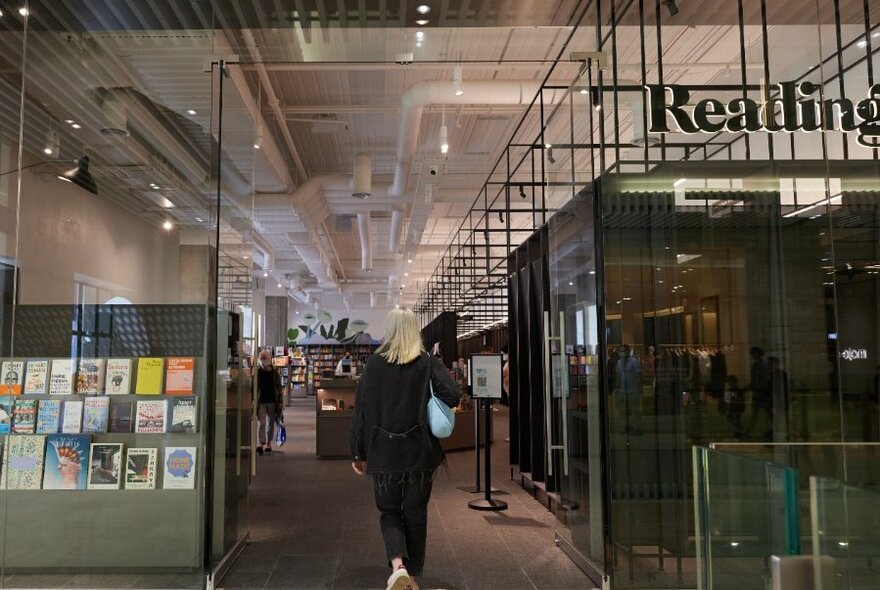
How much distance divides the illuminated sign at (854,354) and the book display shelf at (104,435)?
368cm

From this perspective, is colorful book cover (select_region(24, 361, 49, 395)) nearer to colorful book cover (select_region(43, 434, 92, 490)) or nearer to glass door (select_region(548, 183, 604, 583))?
colorful book cover (select_region(43, 434, 92, 490))

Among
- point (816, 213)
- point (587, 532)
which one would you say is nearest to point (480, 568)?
point (587, 532)

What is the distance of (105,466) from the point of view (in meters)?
4.04

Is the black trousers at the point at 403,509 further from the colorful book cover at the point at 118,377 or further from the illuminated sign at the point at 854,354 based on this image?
the illuminated sign at the point at 854,354

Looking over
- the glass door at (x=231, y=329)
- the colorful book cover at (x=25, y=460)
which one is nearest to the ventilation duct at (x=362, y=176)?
the glass door at (x=231, y=329)

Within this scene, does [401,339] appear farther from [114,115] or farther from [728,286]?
[114,115]

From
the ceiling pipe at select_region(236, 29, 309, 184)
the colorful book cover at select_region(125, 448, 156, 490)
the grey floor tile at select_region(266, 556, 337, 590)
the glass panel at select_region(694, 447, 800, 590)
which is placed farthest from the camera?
the ceiling pipe at select_region(236, 29, 309, 184)

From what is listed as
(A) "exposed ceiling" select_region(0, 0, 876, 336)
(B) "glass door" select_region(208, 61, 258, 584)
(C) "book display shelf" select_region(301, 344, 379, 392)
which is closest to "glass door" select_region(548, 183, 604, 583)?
(A) "exposed ceiling" select_region(0, 0, 876, 336)

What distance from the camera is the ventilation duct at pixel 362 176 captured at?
9.83 metres

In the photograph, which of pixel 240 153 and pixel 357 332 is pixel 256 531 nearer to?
pixel 240 153

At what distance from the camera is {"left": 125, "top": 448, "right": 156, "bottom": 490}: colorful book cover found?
158 inches

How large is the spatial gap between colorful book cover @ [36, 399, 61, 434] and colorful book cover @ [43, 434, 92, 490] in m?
0.05

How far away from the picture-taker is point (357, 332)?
27.8 metres

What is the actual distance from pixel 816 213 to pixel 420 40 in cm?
346
